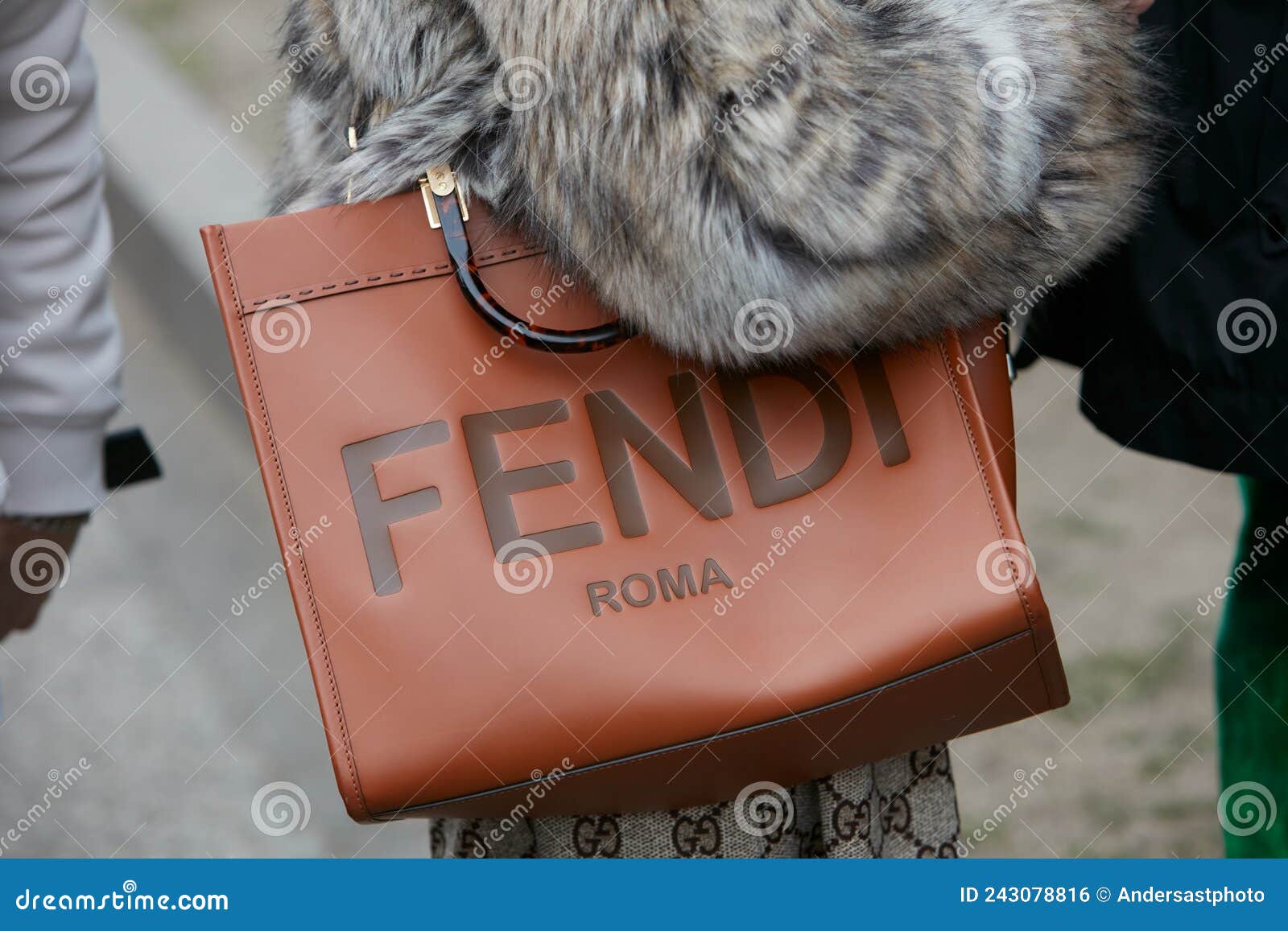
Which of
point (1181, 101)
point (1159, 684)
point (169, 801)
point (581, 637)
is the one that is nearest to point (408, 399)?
point (581, 637)

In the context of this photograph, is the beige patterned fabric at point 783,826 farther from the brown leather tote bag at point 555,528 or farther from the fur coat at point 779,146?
the fur coat at point 779,146

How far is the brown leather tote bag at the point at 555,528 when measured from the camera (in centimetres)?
101

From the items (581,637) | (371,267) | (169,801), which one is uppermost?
(371,267)

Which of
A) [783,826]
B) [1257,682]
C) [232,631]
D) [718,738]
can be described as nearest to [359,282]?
[718,738]

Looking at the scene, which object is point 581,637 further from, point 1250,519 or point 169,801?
point 169,801

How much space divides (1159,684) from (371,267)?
2.40 meters

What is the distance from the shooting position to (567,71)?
0.88m

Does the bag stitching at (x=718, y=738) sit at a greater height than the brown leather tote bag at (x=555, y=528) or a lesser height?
lesser

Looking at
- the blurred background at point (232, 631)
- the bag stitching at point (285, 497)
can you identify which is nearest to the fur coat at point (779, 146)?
the bag stitching at point (285, 497)

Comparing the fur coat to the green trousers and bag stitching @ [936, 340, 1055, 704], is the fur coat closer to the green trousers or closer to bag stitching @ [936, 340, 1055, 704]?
bag stitching @ [936, 340, 1055, 704]

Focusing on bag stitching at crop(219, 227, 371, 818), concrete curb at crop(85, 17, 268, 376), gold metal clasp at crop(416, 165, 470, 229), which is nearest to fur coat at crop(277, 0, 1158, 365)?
gold metal clasp at crop(416, 165, 470, 229)

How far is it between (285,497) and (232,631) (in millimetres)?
2069

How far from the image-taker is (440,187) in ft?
3.26

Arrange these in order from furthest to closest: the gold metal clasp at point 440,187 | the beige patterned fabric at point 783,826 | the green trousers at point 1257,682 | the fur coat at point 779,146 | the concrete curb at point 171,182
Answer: the concrete curb at point 171,182
the green trousers at point 1257,682
the beige patterned fabric at point 783,826
the gold metal clasp at point 440,187
the fur coat at point 779,146
